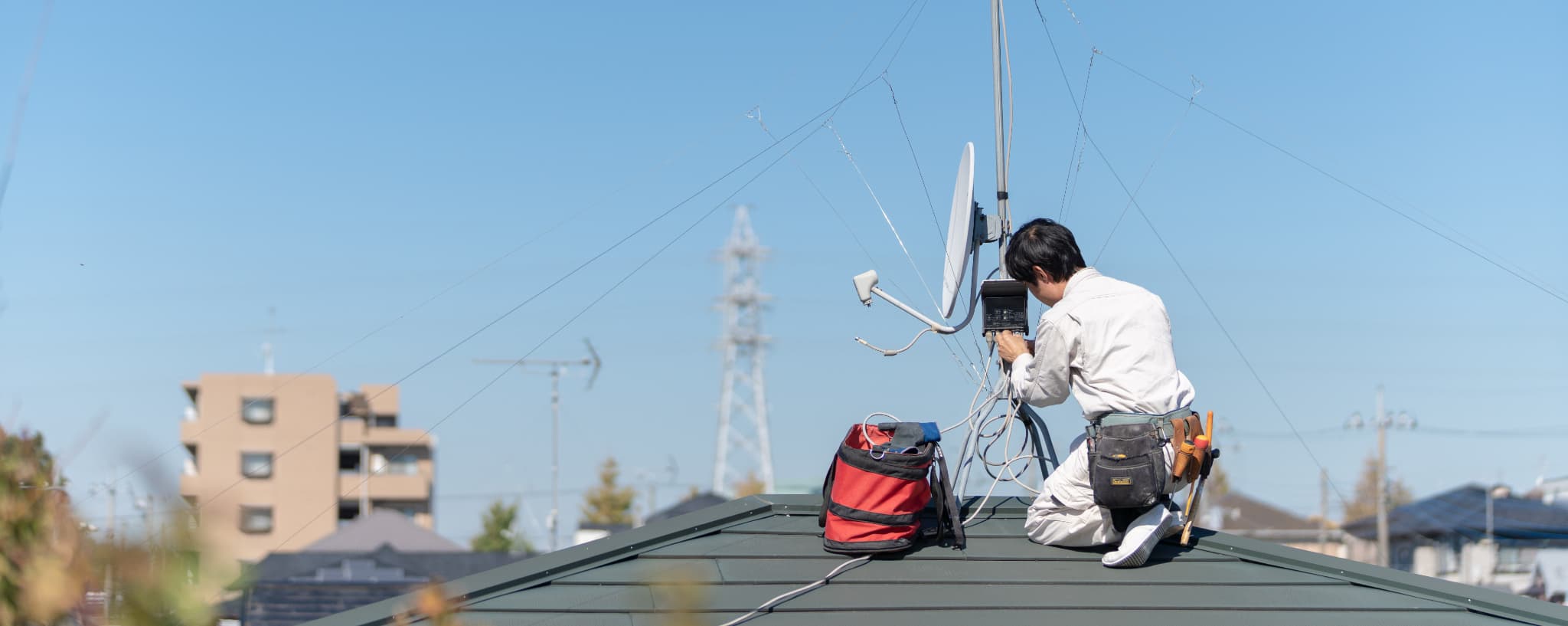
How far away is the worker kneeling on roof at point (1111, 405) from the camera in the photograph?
4.55 meters

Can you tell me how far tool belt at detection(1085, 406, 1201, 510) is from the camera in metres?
4.50

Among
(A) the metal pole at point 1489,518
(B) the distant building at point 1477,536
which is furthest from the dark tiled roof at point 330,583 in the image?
(A) the metal pole at point 1489,518

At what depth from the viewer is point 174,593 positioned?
1.52 meters

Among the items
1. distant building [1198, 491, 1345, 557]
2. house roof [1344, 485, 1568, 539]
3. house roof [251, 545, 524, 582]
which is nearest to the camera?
house roof [251, 545, 524, 582]

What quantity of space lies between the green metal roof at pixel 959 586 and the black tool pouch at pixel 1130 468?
1.01 feet

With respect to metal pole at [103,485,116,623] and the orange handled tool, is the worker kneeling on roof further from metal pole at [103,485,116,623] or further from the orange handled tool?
metal pole at [103,485,116,623]

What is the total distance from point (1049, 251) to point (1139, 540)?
3.70 feet

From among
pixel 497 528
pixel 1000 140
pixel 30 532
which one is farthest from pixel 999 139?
pixel 497 528

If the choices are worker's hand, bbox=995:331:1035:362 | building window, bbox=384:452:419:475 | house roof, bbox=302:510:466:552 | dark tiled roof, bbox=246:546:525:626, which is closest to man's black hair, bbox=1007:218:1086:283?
worker's hand, bbox=995:331:1035:362

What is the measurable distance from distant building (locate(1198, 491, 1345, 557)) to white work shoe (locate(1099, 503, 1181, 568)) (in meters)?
36.9

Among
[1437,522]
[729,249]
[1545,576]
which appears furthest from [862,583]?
[729,249]

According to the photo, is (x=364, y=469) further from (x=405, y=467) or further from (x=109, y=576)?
(x=109, y=576)

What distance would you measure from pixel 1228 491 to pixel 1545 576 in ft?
185

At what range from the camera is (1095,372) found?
4.74m
